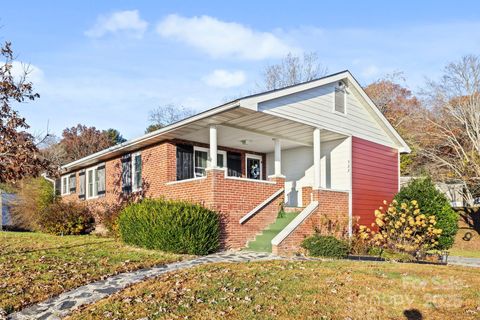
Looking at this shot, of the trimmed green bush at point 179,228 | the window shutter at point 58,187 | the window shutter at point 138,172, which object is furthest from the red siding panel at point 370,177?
the window shutter at point 58,187

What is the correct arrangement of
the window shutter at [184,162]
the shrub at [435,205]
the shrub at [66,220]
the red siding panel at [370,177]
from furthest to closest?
the shrub at [66,220]
the red siding panel at [370,177]
the shrub at [435,205]
the window shutter at [184,162]

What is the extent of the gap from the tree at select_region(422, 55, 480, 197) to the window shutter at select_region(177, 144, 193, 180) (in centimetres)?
1597

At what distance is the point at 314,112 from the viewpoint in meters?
13.5

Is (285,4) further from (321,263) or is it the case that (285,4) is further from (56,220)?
(56,220)

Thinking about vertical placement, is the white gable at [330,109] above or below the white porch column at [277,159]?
above

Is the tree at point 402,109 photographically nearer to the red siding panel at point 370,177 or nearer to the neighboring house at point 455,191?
the neighboring house at point 455,191

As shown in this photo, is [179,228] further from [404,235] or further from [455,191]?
[455,191]

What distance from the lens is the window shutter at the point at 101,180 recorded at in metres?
19.2

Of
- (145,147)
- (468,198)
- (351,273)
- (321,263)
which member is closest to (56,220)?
(145,147)

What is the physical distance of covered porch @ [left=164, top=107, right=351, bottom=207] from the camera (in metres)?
12.6

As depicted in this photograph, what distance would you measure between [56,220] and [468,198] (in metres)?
21.4

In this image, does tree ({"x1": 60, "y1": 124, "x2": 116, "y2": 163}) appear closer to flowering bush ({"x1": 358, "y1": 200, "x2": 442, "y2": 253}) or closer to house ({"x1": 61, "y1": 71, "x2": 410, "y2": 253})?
house ({"x1": 61, "y1": 71, "x2": 410, "y2": 253})

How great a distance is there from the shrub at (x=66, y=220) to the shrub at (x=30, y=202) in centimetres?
318

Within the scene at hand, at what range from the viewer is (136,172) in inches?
642
